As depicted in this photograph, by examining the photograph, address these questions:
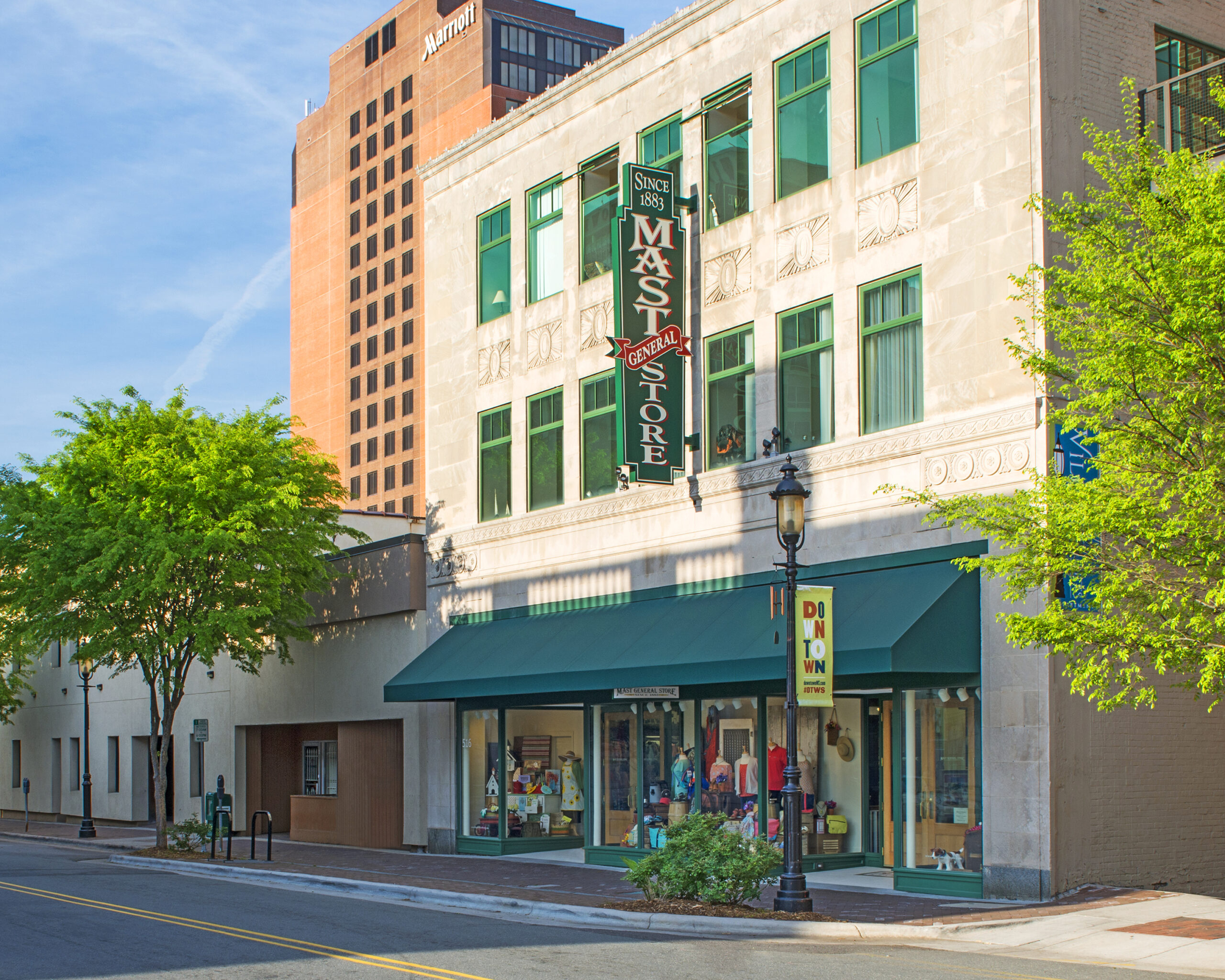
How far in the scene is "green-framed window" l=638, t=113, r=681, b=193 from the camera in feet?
75.9

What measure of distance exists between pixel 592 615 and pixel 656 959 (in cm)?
1116

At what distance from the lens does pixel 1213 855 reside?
17.5 meters

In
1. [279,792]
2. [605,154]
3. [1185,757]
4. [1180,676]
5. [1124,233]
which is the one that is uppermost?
[605,154]

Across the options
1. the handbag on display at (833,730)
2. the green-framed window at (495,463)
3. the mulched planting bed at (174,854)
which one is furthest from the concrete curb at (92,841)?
the handbag on display at (833,730)

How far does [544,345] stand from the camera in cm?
2589

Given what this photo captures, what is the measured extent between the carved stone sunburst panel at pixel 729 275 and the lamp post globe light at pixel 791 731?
621 centimetres

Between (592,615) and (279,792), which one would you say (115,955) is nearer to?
(592,615)

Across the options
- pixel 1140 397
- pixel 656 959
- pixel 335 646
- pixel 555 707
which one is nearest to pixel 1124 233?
pixel 1140 397

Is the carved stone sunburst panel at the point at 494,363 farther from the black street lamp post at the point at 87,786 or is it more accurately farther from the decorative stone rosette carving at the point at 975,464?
the black street lamp post at the point at 87,786

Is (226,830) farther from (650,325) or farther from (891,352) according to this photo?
(891,352)

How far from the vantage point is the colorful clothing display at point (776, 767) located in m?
20.3

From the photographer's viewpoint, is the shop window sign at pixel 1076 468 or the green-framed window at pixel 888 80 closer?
the shop window sign at pixel 1076 468

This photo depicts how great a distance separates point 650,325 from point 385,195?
89.9 m

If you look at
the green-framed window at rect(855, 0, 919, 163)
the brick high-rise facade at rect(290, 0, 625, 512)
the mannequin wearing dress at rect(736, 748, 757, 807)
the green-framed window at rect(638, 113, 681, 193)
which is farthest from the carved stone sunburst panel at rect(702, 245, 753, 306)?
the brick high-rise facade at rect(290, 0, 625, 512)
